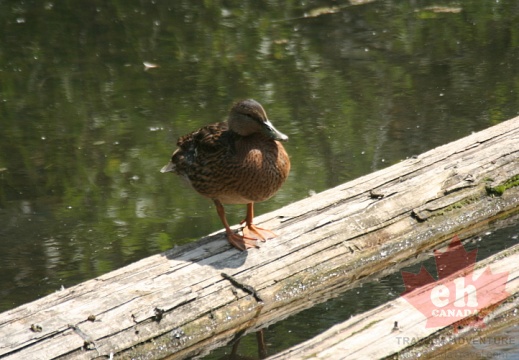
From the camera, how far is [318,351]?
3.66m

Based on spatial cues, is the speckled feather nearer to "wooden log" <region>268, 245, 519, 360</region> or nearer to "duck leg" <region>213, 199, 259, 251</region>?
"duck leg" <region>213, 199, 259, 251</region>

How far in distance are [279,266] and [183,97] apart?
3991 millimetres

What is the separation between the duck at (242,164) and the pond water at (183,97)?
959mm

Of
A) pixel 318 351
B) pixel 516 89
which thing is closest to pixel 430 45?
pixel 516 89

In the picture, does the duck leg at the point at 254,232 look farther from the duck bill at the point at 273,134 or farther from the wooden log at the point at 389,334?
the wooden log at the point at 389,334

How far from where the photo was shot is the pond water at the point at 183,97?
5.98 meters

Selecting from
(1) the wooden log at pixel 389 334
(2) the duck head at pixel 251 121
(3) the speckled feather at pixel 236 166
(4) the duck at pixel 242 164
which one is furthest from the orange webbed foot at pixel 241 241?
(1) the wooden log at pixel 389 334

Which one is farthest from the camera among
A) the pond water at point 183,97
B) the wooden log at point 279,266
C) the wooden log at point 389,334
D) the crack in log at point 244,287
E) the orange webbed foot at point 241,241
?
the pond water at point 183,97

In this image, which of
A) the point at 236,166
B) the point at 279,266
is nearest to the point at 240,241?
the point at 279,266

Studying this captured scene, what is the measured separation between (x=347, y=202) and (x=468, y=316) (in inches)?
45.8

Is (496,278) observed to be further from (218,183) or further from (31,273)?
(31,273)

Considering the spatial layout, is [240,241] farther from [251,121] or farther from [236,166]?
[251,121]

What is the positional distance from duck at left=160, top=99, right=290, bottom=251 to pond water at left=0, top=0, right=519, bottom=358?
0.96m

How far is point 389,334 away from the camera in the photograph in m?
3.79
